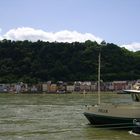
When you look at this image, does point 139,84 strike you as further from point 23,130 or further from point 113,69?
point 113,69

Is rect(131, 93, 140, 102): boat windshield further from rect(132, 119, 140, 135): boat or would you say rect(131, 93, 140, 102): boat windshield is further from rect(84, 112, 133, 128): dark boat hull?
rect(132, 119, 140, 135): boat

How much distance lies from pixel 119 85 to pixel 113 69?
6.21 meters

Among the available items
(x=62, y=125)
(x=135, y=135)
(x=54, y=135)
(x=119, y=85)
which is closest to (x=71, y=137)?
(x=54, y=135)

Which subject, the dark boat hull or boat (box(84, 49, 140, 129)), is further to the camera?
the dark boat hull

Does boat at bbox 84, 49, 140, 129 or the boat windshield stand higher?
the boat windshield

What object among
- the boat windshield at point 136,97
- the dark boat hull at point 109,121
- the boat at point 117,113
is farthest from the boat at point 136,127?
the boat windshield at point 136,97

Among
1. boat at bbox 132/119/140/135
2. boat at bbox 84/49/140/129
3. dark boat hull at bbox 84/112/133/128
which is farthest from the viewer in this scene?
dark boat hull at bbox 84/112/133/128

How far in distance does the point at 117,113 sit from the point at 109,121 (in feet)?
4.04

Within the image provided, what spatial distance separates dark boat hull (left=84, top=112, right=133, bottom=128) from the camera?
4200cm

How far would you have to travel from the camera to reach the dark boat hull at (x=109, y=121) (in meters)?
42.0

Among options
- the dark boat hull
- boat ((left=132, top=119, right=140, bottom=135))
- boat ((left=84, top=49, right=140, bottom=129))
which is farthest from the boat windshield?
boat ((left=132, top=119, right=140, bottom=135))

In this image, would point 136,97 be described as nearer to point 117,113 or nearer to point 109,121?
point 117,113

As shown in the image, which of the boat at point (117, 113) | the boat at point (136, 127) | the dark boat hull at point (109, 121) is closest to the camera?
the boat at point (136, 127)

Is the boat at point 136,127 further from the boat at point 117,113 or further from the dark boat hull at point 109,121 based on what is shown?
the dark boat hull at point 109,121
